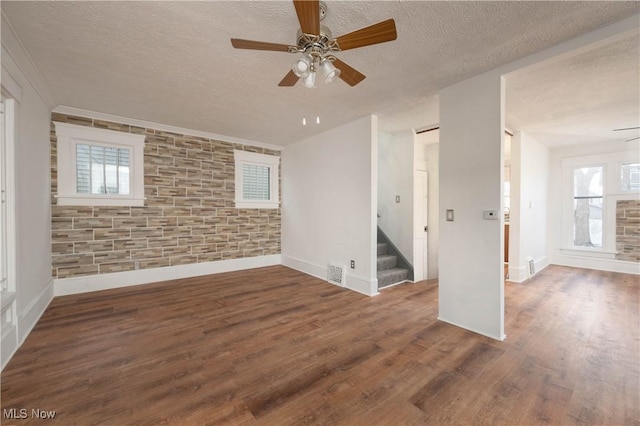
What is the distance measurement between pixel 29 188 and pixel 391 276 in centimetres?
487

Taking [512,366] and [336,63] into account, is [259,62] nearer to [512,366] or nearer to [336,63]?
[336,63]

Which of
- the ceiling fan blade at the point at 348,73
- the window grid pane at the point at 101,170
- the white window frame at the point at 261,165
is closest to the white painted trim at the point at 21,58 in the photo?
the window grid pane at the point at 101,170

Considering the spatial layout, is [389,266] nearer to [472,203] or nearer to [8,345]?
[472,203]

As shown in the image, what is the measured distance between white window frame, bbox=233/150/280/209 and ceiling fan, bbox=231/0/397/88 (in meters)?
3.72

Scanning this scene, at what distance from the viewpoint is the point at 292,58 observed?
2434 millimetres

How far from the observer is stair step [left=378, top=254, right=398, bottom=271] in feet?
15.2

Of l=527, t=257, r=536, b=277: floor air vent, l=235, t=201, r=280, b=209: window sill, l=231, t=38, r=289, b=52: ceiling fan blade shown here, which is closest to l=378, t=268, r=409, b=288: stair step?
l=527, t=257, r=536, b=277: floor air vent

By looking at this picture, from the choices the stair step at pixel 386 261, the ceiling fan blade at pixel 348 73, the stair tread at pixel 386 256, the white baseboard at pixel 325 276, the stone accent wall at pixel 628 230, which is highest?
the ceiling fan blade at pixel 348 73

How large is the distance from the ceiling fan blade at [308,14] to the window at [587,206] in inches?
279

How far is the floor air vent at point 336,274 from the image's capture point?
435 centimetres

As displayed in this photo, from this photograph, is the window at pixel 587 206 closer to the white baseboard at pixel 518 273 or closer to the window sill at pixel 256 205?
the white baseboard at pixel 518 273

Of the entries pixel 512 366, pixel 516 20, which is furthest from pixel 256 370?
pixel 516 20

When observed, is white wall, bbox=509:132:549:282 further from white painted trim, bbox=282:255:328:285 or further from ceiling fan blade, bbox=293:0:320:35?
ceiling fan blade, bbox=293:0:320:35

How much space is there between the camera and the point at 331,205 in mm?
4680
